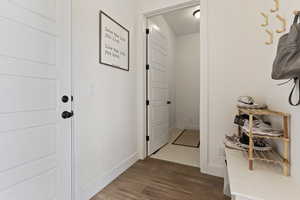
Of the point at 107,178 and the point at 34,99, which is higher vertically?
the point at 34,99

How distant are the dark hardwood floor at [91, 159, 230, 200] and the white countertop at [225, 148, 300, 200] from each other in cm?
67

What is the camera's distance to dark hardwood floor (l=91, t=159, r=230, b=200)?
A: 1544 millimetres

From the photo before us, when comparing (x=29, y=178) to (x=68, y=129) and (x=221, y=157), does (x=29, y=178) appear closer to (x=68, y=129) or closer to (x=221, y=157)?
(x=68, y=129)

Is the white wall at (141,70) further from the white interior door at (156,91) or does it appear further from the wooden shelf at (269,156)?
the wooden shelf at (269,156)

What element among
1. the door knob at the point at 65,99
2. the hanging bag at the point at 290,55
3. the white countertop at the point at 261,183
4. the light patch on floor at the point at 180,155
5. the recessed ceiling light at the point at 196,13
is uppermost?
the recessed ceiling light at the point at 196,13

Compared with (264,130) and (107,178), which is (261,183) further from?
(107,178)

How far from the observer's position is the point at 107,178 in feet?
5.73

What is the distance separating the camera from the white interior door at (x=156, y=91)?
2.59m

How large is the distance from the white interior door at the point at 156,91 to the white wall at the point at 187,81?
1461 millimetres

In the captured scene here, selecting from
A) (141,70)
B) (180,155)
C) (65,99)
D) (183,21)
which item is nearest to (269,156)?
(180,155)

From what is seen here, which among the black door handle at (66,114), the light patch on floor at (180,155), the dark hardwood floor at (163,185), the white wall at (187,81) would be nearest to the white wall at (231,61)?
the dark hardwood floor at (163,185)

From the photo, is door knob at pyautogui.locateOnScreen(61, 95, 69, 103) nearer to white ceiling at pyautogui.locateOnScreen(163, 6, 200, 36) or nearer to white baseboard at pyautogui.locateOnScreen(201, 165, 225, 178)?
white baseboard at pyautogui.locateOnScreen(201, 165, 225, 178)

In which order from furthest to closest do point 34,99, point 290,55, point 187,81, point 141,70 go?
1. point 187,81
2. point 141,70
3. point 34,99
4. point 290,55

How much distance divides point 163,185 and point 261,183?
3.63 ft
